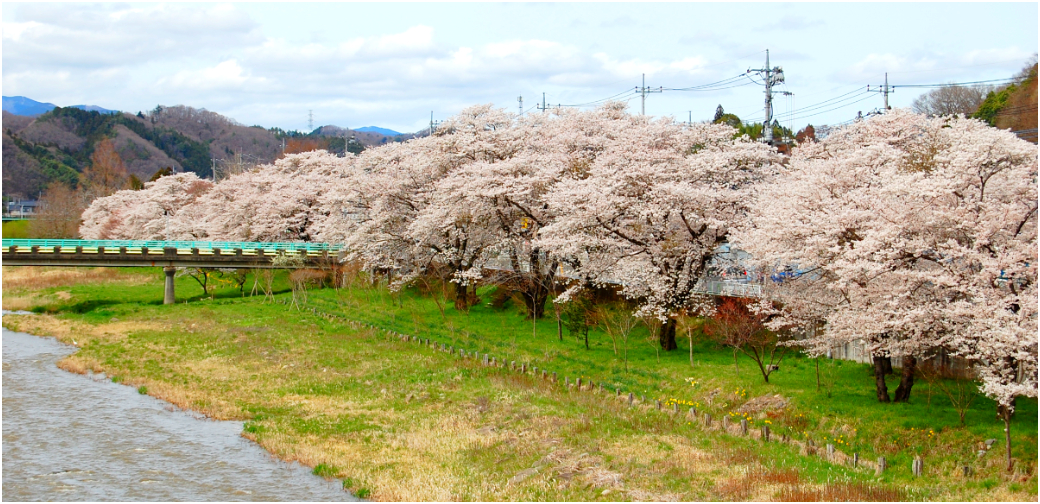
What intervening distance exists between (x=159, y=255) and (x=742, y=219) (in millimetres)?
41726

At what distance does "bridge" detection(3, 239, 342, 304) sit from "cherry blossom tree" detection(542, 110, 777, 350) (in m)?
28.5

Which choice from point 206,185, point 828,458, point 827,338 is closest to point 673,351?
point 827,338

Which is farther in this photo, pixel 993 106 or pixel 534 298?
pixel 993 106

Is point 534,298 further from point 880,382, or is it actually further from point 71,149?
point 71,149

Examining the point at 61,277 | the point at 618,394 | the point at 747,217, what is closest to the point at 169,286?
the point at 61,277

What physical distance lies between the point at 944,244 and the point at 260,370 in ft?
86.6

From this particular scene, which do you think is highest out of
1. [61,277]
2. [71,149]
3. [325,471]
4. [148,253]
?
[71,149]

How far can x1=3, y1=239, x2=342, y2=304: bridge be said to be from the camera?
55.2 m

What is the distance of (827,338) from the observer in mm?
26016

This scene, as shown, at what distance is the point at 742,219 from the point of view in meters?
32.8

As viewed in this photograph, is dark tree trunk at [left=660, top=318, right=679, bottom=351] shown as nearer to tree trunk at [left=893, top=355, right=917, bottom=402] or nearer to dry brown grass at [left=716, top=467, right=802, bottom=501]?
→ tree trunk at [left=893, top=355, right=917, bottom=402]

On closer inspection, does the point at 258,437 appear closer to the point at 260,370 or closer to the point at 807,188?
the point at 260,370

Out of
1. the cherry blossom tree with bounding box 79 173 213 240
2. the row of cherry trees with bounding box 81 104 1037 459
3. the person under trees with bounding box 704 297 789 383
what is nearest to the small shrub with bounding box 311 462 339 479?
the person under trees with bounding box 704 297 789 383

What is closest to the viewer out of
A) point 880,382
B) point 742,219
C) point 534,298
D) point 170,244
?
point 880,382
